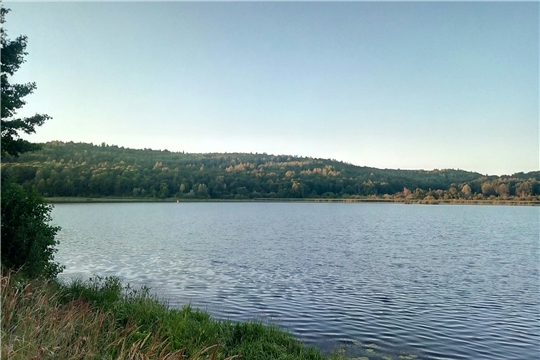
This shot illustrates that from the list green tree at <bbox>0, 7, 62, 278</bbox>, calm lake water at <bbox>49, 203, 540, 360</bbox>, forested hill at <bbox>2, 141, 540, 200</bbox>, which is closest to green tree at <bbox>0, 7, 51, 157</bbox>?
green tree at <bbox>0, 7, 62, 278</bbox>

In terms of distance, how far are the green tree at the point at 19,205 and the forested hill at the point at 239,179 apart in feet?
327

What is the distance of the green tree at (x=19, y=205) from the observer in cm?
1444

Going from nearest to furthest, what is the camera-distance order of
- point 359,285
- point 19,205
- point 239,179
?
point 19,205
point 359,285
point 239,179

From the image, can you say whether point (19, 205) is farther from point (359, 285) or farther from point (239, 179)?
point (239, 179)

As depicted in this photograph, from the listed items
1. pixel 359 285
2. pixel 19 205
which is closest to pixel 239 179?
pixel 359 285

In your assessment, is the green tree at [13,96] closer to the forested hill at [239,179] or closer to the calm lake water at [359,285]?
the calm lake water at [359,285]

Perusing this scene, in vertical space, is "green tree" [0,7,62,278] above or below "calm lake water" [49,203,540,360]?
above

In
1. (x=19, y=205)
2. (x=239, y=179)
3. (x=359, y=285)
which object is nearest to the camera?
(x=19, y=205)

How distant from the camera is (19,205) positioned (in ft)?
49.5

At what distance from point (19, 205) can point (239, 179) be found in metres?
148

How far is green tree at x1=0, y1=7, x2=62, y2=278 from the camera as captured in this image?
1444cm

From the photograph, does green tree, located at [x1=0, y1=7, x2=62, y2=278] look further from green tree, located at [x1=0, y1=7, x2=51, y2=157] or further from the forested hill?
the forested hill

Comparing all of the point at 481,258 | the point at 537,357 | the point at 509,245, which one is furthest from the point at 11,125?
the point at 509,245

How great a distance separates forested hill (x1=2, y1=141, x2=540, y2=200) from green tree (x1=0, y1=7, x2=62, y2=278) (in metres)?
99.6
